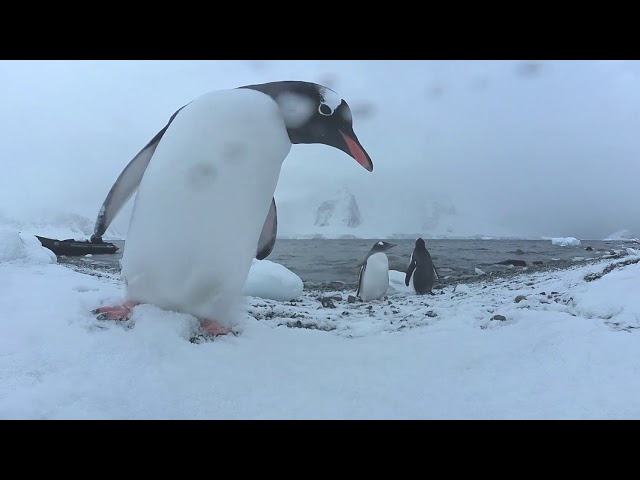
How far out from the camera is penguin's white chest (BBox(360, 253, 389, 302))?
1.81 meters

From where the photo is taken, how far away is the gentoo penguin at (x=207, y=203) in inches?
46.8

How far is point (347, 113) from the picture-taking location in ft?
4.65

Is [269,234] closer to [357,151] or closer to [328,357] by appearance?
[357,151]

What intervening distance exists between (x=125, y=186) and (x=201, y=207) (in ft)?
1.31

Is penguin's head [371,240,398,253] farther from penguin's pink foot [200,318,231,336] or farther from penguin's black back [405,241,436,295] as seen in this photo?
penguin's pink foot [200,318,231,336]

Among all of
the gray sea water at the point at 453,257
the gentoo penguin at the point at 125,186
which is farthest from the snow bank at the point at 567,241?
the gentoo penguin at the point at 125,186

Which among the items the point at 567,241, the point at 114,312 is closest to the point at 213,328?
the point at 114,312

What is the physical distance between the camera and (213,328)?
1.20 m

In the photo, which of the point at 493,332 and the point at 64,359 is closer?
the point at 64,359

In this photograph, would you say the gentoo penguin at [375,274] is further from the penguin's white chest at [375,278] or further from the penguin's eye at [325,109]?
the penguin's eye at [325,109]
